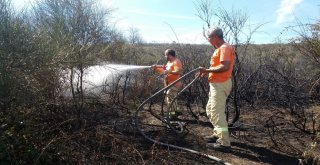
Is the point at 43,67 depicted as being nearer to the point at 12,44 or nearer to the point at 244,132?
the point at 12,44

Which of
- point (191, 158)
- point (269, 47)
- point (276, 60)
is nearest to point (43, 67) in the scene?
point (191, 158)

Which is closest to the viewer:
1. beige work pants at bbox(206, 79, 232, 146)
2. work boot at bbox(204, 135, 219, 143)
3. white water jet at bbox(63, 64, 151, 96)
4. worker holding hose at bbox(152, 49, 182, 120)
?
beige work pants at bbox(206, 79, 232, 146)

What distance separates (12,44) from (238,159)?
3284mm

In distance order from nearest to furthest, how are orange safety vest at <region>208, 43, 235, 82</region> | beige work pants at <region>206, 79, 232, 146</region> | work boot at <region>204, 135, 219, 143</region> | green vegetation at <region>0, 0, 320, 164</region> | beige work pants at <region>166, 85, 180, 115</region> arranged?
green vegetation at <region>0, 0, 320, 164</region>, orange safety vest at <region>208, 43, 235, 82</region>, beige work pants at <region>206, 79, 232, 146</region>, work boot at <region>204, 135, 219, 143</region>, beige work pants at <region>166, 85, 180, 115</region>

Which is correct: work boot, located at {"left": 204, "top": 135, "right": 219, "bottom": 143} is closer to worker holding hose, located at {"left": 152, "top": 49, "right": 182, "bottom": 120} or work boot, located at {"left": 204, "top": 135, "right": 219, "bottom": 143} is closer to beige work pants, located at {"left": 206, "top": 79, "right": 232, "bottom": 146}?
beige work pants, located at {"left": 206, "top": 79, "right": 232, "bottom": 146}

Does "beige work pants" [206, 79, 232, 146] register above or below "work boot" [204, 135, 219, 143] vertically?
above

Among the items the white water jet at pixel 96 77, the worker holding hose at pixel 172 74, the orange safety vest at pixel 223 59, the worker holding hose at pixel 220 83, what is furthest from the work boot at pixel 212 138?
the white water jet at pixel 96 77

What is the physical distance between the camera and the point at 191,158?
214 inches

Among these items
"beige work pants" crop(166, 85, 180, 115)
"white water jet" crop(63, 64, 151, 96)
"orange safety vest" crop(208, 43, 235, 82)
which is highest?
"orange safety vest" crop(208, 43, 235, 82)

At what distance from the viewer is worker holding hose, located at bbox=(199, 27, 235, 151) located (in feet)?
18.4

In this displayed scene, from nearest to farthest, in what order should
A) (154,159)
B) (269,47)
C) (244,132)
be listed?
(154,159), (244,132), (269,47)

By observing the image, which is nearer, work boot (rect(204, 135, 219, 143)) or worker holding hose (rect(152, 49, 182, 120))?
work boot (rect(204, 135, 219, 143))

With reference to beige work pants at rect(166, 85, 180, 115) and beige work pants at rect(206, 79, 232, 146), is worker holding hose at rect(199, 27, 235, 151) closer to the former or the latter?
beige work pants at rect(206, 79, 232, 146)

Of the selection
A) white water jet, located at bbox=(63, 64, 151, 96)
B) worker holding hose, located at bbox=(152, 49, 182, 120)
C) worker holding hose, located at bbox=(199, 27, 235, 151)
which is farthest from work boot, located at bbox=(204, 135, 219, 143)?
white water jet, located at bbox=(63, 64, 151, 96)
